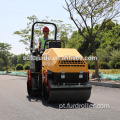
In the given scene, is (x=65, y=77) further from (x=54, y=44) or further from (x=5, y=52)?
(x=5, y=52)

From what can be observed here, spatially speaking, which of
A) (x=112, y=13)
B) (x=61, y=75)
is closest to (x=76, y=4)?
(x=112, y=13)

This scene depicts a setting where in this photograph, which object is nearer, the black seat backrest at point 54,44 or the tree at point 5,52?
the black seat backrest at point 54,44

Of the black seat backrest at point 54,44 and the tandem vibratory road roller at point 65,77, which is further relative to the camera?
the black seat backrest at point 54,44

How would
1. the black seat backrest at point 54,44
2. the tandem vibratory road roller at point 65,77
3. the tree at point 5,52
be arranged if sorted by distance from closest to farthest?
the tandem vibratory road roller at point 65,77 → the black seat backrest at point 54,44 → the tree at point 5,52

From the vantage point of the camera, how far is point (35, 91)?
9.22m

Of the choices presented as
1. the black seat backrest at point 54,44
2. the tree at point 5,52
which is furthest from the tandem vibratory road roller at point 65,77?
the tree at point 5,52

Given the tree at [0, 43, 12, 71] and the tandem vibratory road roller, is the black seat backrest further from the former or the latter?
the tree at [0, 43, 12, 71]

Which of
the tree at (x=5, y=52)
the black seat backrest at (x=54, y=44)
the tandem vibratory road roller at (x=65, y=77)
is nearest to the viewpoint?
the tandem vibratory road roller at (x=65, y=77)

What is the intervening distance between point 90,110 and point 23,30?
2706cm

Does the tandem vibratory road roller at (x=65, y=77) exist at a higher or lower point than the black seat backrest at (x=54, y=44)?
lower

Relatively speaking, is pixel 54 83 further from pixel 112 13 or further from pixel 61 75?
pixel 112 13

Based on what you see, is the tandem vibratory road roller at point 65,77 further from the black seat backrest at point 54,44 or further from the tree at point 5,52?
the tree at point 5,52

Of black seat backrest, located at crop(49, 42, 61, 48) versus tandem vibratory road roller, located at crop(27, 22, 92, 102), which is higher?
black seat backrest, located at crop(49, 42, 61, 48)

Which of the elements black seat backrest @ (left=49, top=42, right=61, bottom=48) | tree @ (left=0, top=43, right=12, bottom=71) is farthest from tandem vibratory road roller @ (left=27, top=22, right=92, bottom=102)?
tree @ (left=0, top=43, right=12, bottom=71)
